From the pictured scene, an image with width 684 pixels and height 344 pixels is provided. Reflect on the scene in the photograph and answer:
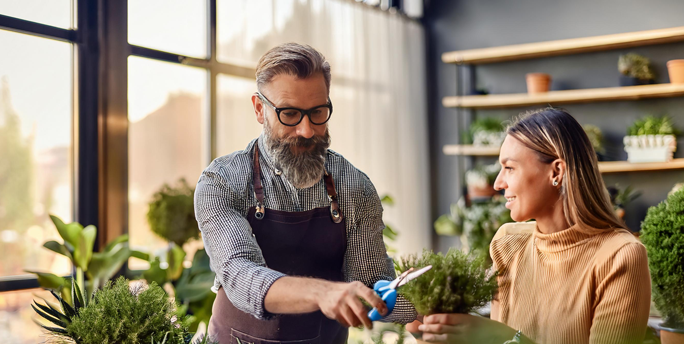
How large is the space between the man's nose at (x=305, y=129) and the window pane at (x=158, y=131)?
7.35 feet

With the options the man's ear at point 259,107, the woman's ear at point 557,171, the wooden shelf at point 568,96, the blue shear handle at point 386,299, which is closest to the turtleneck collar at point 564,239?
the woman's ear at point 557,171

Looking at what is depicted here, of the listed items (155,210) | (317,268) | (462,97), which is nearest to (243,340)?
(317,268)

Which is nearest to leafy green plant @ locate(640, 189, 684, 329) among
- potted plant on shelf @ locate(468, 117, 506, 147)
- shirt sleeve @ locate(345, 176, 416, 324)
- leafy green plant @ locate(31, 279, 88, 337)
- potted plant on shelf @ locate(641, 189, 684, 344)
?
potted plant on shelf @ locate(641, 189, 684, 344)

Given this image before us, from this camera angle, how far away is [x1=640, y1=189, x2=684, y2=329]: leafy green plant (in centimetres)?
176

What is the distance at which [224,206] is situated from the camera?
1.45 meters

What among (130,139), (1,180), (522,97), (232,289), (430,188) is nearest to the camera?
(232,289)

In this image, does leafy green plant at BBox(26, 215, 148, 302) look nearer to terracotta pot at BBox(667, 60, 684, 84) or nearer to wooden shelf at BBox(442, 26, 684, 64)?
wooden shelf at BBox(442, 26, 684, 64)

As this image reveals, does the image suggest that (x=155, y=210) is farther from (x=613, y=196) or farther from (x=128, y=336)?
(x=613, y=196)

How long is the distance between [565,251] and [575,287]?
89 mm

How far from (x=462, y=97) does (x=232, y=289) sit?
416 centimetres

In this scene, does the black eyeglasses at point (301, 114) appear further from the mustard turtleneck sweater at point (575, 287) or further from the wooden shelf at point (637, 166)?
the wooden shelf at point (637, 166)

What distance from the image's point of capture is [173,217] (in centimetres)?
313

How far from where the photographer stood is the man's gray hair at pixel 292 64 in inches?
55.7

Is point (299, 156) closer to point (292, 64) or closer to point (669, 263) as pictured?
point (292, 64)
